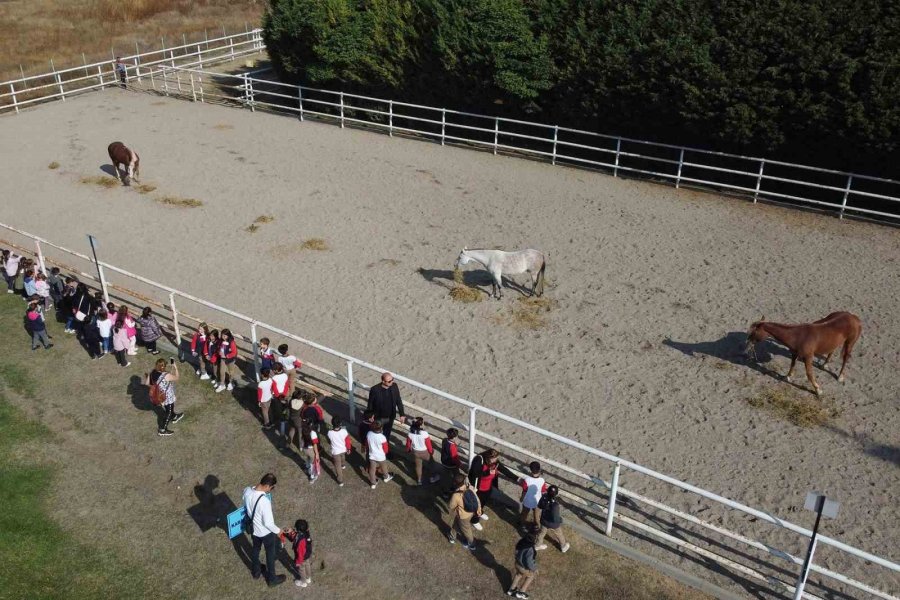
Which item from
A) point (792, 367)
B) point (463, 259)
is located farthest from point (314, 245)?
point (792, 367)

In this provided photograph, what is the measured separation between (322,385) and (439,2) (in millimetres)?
15355

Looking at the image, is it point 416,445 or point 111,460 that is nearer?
point 416,445

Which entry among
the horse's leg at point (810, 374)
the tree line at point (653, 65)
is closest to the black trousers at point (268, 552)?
the horse's leg at point (810, 374)

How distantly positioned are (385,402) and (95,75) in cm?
2449

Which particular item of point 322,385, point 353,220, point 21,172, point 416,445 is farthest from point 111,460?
point 21,172

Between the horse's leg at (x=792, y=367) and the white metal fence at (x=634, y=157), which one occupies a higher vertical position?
the white metal fence at (x=634, y=157)

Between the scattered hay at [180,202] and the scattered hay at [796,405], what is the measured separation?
13.4 metres

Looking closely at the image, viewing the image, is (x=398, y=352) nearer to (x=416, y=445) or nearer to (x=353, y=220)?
(x=416, y=445)

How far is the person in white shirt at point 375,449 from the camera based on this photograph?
344 inches

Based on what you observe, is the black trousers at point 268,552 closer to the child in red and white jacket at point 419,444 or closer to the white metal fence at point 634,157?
the child in red and white jacket at point 419,444

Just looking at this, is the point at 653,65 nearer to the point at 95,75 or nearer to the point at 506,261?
the point at 506,261

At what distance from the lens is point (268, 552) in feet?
25.3

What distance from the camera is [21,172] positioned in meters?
20.1

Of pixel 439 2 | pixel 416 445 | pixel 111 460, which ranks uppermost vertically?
pixel 439 2
